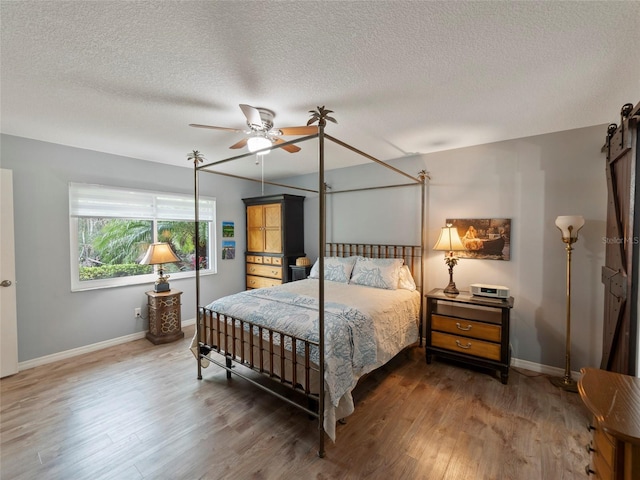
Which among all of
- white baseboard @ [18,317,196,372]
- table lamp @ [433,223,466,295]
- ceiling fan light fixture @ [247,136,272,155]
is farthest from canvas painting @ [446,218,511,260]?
white baseboard @ [18,317,196,372]

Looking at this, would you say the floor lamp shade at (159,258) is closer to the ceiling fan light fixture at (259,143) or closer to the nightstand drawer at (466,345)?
the ceiling fan light fixture at (259,143)

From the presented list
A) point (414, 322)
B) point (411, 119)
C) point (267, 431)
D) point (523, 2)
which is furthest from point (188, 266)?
point (523, 2)

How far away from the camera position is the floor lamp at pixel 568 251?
2525mm

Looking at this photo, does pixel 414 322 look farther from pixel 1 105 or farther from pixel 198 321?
pixel 1 105

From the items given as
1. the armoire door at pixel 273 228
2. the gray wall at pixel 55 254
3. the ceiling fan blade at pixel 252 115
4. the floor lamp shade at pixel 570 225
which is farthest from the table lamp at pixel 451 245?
the gray wall at pixel 55 254

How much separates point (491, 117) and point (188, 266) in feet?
14.6

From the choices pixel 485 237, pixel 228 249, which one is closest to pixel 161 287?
pixel 228 249

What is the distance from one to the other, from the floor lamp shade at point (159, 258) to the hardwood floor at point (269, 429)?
3.89 feet

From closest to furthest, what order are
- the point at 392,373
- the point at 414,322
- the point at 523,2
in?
the point at 523,2 < the point at 392,373 < the point at 414,322

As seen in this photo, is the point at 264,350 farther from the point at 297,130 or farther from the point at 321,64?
the point at 321,64

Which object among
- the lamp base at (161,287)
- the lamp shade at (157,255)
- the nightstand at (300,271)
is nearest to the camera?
the lamp shade at (157,255)

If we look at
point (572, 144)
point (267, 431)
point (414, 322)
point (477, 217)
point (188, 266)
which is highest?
point (572, 144)

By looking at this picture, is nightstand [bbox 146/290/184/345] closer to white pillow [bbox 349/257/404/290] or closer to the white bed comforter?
the white bed comforter

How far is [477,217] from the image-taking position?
3.30 meters
